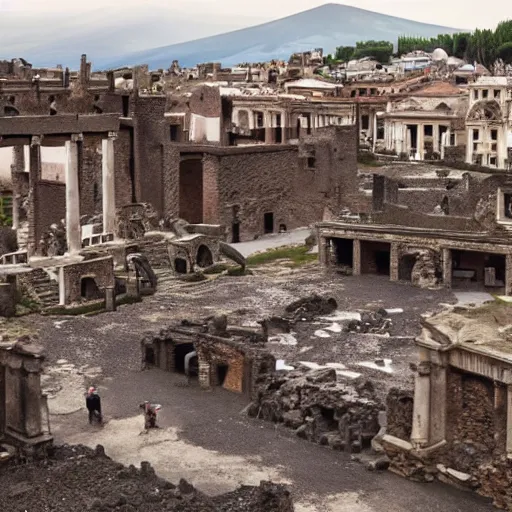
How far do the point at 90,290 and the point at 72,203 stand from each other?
5894 millimetres

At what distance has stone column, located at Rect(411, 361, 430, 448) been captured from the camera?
28250mm

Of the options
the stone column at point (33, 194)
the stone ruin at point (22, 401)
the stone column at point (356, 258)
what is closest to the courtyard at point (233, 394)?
the stone column at point (356, 258)

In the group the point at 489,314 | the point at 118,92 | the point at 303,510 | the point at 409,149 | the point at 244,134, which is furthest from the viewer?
the point at 409,149

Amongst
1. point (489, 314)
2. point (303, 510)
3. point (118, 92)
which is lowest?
point (303, 510)

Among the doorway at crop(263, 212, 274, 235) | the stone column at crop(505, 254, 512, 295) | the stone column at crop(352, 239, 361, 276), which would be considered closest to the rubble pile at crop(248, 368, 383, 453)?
the stone column at crop(505, 254, 512, 295)

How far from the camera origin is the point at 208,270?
5650 centimetres

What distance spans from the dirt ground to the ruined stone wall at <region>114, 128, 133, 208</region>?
1168cm

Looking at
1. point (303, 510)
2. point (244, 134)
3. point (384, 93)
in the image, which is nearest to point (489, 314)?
point (303, 510)

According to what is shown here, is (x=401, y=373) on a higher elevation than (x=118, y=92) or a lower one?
lower

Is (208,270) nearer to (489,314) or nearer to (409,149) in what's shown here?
(489,314)

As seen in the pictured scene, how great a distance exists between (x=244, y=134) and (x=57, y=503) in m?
57.9

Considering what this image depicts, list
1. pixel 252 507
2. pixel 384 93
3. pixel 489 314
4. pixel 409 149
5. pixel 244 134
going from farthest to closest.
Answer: pixel 384 93
pixel 409 149
pixel 244 134
pixel 489 314
pixel 252 507

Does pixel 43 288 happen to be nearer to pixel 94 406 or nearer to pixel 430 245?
pixel 94 406

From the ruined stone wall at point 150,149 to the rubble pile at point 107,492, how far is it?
125 feet
